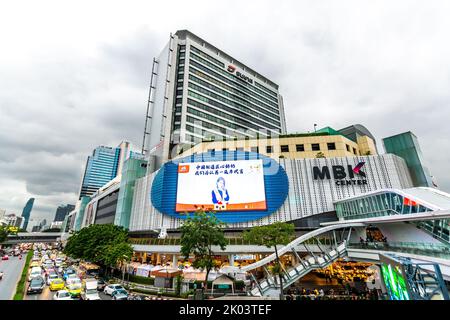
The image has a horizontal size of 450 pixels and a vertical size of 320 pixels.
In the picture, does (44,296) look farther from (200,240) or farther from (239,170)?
(239,170)

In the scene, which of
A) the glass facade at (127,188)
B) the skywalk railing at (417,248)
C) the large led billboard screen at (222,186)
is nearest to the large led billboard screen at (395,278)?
the skywalk railing at (417,248)

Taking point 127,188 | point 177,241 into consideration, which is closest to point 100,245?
point 177,241

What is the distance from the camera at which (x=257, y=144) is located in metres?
52.0

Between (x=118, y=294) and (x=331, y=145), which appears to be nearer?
(x=118, y=294)

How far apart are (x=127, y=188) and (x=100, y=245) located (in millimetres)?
20979

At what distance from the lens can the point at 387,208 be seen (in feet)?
90.5

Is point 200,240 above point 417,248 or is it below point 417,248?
above

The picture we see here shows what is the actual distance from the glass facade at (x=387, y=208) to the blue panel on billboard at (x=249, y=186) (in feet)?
35.5

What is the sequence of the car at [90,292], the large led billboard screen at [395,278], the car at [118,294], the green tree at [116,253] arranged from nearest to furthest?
the large led billboard screen at [395,278], the car at [90,292], the car at [118,294], the green tree at [116,253]

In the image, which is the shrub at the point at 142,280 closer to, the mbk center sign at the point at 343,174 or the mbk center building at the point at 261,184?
the mbk center building at the point at 261,184

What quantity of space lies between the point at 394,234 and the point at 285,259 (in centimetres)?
1811

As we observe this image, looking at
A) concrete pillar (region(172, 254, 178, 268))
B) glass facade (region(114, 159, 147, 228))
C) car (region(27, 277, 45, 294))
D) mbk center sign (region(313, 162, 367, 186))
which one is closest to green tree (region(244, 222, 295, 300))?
concrete pillar (region(172, 254, 178, 268))

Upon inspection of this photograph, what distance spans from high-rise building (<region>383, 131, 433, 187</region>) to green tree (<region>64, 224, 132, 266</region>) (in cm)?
5571

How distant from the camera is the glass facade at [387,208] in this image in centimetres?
1983
